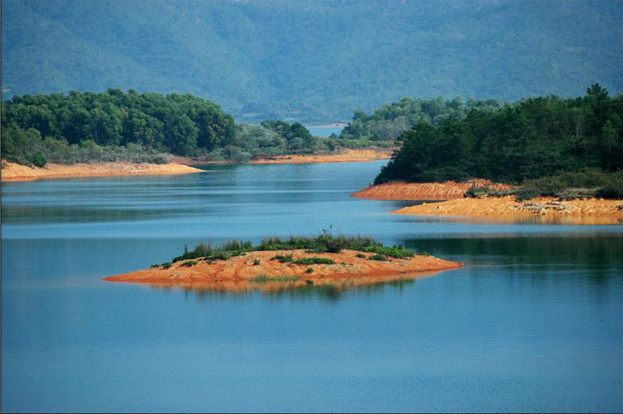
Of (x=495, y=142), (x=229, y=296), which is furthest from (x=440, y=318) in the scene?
(x=495, y=142)

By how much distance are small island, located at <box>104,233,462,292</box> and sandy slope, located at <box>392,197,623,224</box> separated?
21671 millimetres

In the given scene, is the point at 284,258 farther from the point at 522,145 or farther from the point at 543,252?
the point at 522,145

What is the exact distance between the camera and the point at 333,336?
31.7m

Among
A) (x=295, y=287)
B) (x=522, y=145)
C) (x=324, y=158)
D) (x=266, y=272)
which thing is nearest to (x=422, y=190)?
(x=522, y=145)

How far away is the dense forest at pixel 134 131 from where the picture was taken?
150 meters

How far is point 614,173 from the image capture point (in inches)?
2702

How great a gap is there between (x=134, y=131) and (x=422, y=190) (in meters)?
92.3

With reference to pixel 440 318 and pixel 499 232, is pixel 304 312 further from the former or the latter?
pixel 499 232

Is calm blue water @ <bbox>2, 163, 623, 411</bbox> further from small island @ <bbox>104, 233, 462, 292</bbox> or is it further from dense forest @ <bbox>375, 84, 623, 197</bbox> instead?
dense forest @ <bbox>375, 84, 623, 197</bbox>

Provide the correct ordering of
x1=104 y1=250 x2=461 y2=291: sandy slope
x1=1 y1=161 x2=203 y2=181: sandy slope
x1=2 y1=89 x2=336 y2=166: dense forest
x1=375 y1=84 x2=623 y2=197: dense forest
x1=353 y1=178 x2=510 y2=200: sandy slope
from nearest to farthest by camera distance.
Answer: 1. x1=104 y1=250 x2=461 y2=291: sandy slope
2. x1=375 y1=84 x2=623 y2=197: dense forest
3. x1=353 y1=178 x2=510 y2=200: sandy slope
4. x1=1 y1=161 x2=203 y2=181: sandy slope
5. x1=2 y1=89 x2=336 y2=166: dense forest

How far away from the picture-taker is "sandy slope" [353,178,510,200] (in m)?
79.0

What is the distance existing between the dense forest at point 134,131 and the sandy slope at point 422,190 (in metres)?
61.0

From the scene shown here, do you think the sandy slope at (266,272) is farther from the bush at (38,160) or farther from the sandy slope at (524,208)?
the bush at (38,160)

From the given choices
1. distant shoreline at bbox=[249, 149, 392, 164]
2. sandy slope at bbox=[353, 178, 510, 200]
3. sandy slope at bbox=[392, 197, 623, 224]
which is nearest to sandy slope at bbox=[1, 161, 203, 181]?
distant shoreline at bbox=[249, 149, 392, 164]
